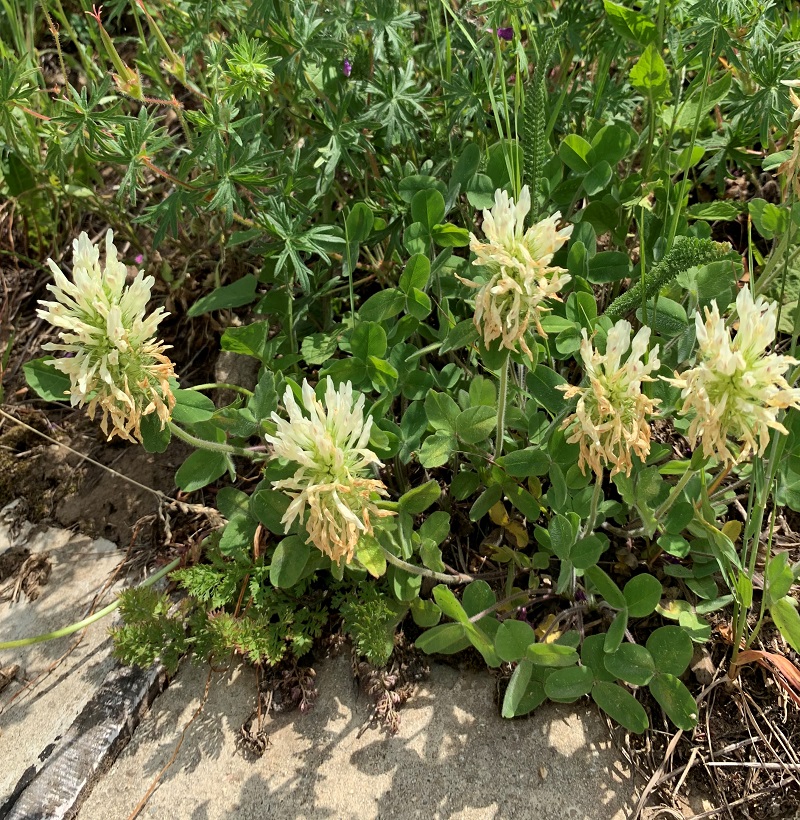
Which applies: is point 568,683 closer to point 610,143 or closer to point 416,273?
point 416,273

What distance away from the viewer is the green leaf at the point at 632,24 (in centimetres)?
215

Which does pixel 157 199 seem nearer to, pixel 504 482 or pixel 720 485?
pixel 504 482

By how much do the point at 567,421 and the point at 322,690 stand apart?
109 cm

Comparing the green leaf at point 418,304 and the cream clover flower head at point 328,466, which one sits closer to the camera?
the cream clover flower head at point 328,466

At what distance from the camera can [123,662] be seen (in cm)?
221

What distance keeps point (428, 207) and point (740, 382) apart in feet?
3.54

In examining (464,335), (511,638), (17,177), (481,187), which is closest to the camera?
(464,335)

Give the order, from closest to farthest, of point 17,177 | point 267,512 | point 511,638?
point 511,638, point 267,512, point 17,177

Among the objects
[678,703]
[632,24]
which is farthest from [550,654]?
[632,24]

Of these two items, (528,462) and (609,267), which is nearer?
(528,462)

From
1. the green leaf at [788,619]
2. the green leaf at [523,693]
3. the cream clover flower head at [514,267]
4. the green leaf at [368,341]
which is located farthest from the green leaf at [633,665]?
the green leaf at [368,341]

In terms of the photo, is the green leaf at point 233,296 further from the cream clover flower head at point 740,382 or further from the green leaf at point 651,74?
the cream clover flower head at point 740,382

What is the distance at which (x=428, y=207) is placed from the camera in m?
2.22

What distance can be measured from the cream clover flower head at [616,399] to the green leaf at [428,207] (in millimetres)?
833
